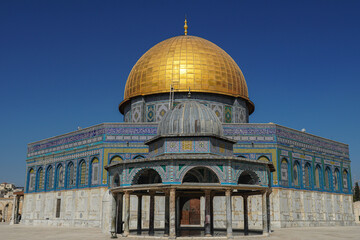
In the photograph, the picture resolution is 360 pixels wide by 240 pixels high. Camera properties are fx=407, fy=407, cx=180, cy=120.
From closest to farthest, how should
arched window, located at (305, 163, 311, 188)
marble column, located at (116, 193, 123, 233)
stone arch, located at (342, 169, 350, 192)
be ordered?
marble column, located at (116, 193, 123, 233) < arched window, located at (305, 163, 311, 188) < stone arch, located at (342, 169, 350, 192)

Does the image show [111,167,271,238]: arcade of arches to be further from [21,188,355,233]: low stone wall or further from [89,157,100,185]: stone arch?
[89,157,100,185]: stone arch

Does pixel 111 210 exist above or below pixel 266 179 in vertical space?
below

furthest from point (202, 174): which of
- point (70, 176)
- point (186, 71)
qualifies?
point (70, 176)

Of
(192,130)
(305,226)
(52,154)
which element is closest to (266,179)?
(192,130)

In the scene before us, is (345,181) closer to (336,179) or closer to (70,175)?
(336,179)

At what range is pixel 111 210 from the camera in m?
17.2

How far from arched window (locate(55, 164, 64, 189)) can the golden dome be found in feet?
24.0

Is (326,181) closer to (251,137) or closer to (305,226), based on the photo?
(305,226)

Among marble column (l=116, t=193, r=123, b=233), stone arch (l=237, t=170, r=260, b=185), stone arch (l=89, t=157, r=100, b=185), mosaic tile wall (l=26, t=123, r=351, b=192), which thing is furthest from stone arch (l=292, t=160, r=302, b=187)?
marble column (l=116, t=193, r=123, b=233)

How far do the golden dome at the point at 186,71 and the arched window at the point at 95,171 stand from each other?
265 inches

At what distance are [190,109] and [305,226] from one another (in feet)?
48.2

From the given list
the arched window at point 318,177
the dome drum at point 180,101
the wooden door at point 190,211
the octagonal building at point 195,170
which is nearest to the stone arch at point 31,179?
the octagonal building at point 195,170

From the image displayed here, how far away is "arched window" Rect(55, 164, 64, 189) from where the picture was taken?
30.2 m

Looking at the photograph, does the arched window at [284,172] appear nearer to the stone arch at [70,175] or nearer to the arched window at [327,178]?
the arched window at [327,178]
